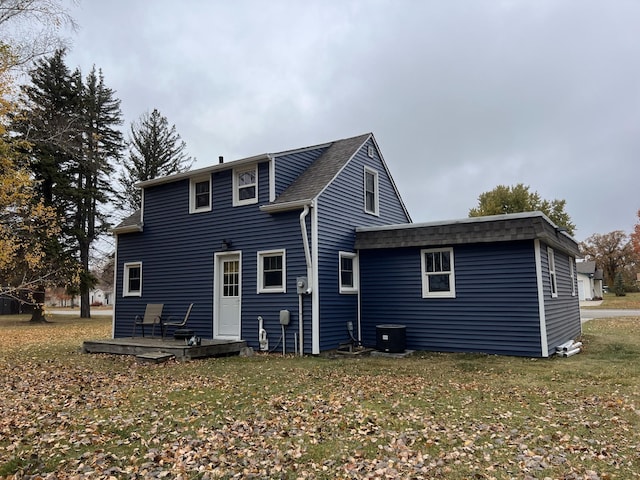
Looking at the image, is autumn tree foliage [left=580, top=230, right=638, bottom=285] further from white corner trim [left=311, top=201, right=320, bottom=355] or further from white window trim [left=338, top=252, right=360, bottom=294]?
white corner trim [left=311, top=201, right=320, bottom=355]

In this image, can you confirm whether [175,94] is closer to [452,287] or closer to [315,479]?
[452,287]

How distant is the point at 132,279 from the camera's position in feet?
48.6

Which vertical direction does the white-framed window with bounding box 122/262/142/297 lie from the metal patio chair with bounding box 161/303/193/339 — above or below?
above

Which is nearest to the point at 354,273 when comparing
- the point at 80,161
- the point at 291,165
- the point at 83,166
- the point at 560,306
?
the point at 291,165

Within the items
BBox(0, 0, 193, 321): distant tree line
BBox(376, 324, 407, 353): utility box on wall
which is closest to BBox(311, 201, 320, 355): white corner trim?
BBox(376, 324, 407, 353): utility box on wall

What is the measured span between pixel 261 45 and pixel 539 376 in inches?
541

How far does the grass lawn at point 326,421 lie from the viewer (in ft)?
13.2

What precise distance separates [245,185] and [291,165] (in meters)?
1.46

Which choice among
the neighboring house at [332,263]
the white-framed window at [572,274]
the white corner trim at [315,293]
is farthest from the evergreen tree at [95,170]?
the white-framed window at [572,274]

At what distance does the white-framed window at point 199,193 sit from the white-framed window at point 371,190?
193 inches

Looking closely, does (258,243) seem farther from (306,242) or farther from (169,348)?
(169,348)

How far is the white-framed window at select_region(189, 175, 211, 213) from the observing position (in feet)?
43.5

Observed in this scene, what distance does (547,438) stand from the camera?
4605mm

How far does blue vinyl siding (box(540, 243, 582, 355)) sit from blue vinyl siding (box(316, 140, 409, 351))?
4843 mm
